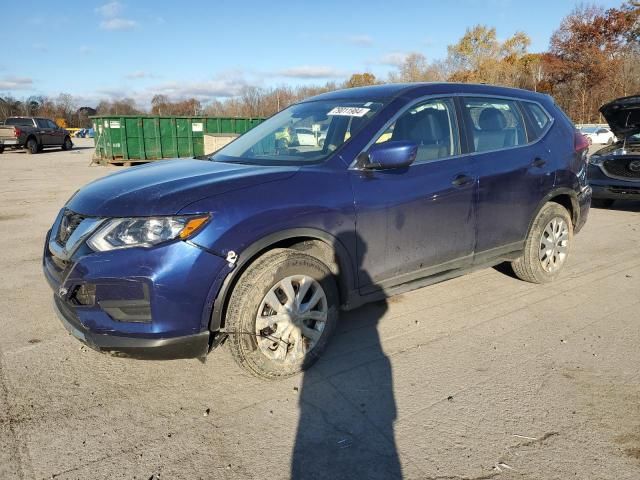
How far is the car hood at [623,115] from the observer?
7.79 meters

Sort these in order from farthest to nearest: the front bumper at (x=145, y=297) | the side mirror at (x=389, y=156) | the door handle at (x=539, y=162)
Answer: the door handle at (x=539, y=162) < the side mirror at (x=389, y=156) < the front bumper at (x=145, y=297)

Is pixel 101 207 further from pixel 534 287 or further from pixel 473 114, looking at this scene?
pixel 534 287

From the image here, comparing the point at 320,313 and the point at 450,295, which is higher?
the point at 320,313

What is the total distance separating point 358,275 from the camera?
324cm

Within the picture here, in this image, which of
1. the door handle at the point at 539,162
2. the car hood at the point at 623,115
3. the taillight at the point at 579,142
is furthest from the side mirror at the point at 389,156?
the car hood at the point at 623,115

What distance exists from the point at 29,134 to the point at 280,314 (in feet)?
92.4

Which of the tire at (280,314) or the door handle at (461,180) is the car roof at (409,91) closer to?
the door handle at (461,180)

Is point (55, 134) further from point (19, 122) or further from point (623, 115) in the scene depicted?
point (623, 115)

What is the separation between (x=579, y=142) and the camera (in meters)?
4.91

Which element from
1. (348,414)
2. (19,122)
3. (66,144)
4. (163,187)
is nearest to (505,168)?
(348,414)

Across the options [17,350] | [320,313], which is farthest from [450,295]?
[17,350]

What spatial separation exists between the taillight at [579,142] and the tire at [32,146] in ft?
92.4

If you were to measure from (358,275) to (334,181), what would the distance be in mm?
656

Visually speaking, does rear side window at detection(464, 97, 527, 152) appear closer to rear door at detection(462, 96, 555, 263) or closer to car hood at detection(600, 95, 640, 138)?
rear door at detection(462, 96, 555, 263)
